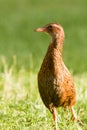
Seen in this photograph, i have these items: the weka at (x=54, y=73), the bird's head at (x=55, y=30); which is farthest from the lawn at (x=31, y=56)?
the bird's head at (x=55, y=30)

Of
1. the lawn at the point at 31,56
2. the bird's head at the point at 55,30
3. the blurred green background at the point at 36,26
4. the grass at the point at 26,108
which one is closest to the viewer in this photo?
the bird's head at the point at 55,30

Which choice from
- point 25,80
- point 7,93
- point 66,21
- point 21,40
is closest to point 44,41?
point 21,40

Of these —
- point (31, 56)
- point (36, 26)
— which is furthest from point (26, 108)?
point (36, 26)

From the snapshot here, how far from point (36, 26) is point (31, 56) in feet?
15.8

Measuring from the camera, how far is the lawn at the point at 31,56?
26.3 feet

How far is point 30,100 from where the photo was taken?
28.7 feet

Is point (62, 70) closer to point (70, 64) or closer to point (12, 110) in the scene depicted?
point (12, 110)

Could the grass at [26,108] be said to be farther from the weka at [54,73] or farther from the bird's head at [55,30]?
the bird's head at [55,30]

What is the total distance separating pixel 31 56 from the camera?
42.3 feet

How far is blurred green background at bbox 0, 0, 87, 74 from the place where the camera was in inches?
551

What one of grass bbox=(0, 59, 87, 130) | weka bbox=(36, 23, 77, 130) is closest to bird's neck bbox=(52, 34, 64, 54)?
weka bbox=(36, 23, 77, 130)

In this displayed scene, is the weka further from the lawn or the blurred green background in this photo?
the blurred green background

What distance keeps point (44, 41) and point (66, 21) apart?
214 centimetres

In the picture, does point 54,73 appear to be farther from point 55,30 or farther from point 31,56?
point 31,56
